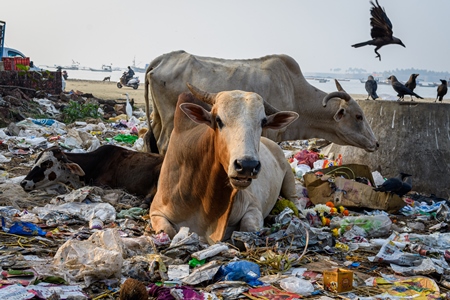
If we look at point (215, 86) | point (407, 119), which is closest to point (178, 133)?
point (215, 86)

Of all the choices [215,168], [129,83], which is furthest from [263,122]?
[129,83]

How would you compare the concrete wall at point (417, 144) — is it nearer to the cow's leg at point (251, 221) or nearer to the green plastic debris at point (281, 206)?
the green plastic debris at point (281, 206)

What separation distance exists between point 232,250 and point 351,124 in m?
4.47

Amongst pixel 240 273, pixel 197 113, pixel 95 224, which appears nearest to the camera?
pixel 240 273

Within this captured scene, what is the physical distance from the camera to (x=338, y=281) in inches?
151

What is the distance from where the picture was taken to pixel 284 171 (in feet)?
21.9

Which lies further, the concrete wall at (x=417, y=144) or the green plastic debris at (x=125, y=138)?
the green plastic debris at (x=125, y=138)

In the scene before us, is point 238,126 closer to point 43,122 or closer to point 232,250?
point 232,250

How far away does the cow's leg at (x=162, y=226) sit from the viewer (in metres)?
4.96

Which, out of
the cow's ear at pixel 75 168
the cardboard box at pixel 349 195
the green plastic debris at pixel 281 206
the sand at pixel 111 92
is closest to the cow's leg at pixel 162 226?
the green plastic debris at pixel 281 206

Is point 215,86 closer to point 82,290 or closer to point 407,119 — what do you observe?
point 407,119

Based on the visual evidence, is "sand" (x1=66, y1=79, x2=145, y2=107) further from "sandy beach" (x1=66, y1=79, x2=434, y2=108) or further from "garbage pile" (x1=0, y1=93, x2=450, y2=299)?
"garbage pile" (x1=0, y1=93, x2=450, y2=299)

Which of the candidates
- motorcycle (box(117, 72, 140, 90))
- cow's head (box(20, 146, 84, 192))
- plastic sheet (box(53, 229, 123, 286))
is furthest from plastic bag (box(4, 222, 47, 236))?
A: motorcycle (box(117, 72, 140, 90))

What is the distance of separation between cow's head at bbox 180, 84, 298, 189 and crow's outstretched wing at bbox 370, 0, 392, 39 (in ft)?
17.9
